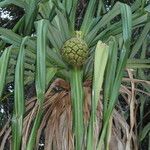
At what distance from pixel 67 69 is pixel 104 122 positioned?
1.03 ft

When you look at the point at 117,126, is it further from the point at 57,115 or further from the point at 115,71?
the point at 115,71

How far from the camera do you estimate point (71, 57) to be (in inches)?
54.0

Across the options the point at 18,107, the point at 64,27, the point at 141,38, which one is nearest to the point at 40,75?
the point at 18,107

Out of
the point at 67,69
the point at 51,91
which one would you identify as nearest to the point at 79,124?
the point at 67,69

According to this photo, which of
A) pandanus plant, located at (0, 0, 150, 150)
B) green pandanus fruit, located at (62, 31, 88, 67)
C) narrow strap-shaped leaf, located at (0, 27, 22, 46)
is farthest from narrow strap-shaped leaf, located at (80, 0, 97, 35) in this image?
narrow strap-shaped leaf, located at (0, 27, 22, 46)

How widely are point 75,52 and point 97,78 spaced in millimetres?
191

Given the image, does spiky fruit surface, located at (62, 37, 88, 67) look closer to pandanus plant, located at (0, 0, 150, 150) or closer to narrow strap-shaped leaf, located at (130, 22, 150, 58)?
pandanus plant, located at (0, 0, 150, 150)

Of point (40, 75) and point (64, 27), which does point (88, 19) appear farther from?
point (40, 75)

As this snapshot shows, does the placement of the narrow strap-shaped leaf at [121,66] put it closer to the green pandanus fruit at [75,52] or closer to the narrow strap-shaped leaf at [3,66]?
the green pandanus fruit at [75,52]

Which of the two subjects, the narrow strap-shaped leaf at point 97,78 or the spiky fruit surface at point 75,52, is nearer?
the narrow strap-shaped leaf at point 97,78

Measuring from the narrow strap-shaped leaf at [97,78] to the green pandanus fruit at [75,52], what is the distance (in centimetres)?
11

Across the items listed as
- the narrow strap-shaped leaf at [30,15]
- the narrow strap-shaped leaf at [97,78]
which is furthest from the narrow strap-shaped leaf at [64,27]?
the narrow strap-shaped leaf at [97,78]

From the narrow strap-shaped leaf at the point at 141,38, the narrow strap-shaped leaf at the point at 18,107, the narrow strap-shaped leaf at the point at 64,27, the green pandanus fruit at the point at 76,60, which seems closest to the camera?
the narrow strap-shaped leaf at the point at 18,107

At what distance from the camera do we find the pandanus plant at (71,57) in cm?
116
